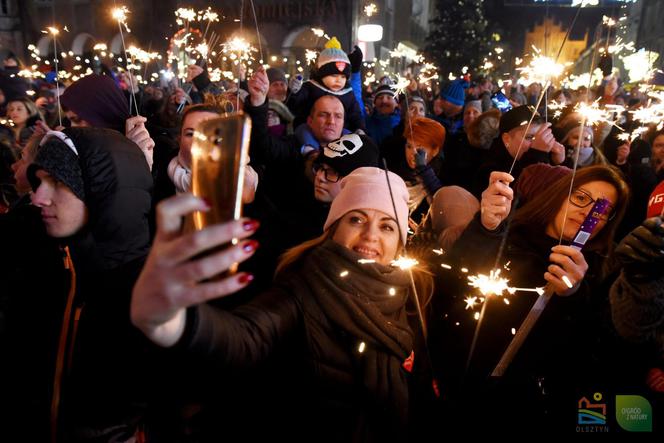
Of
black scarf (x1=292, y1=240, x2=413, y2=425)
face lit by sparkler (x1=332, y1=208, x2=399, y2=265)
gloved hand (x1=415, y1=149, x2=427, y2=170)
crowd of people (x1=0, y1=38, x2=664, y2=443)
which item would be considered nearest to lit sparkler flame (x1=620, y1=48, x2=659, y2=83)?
gloved hand (x1=415, y1=149, x2=427, y2=170)

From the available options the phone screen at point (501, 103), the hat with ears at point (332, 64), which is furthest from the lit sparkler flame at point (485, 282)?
the phone screen at point (501, 103)

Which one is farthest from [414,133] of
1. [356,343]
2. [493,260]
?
[356,343]

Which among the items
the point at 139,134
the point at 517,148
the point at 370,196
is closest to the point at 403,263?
the point at 370,196

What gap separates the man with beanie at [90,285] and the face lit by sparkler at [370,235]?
0.94m

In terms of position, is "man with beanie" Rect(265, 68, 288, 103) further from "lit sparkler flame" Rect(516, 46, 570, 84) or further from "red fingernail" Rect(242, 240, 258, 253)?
"red fingernail" Rect(242, 240, 258, 253)

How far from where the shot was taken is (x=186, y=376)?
1289 millimetres

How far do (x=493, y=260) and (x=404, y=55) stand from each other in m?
41.8

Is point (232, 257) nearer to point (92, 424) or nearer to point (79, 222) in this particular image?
point (79, 222)

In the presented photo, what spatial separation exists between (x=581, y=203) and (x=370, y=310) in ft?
4.78

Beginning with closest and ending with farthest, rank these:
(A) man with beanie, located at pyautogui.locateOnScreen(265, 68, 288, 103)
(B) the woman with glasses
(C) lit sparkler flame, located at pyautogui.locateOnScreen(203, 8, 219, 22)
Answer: (B) the woman with glasses → (C) lit sparkler flame, located at pyautogui.locateOnScreen(203, 8, 219, 22) → (A) man with beanie, located at pyautogui.locateOnScreen(265, 68, 288, 103)

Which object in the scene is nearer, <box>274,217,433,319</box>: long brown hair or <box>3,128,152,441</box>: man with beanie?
<box>3,128,152,441</box>: man with beanie

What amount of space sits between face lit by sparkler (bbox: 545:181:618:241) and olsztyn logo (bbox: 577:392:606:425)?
822 millimetres

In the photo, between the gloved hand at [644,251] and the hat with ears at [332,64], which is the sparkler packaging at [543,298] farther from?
the hat with ears at [332,64]

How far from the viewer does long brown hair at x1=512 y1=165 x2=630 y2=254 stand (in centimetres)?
250
